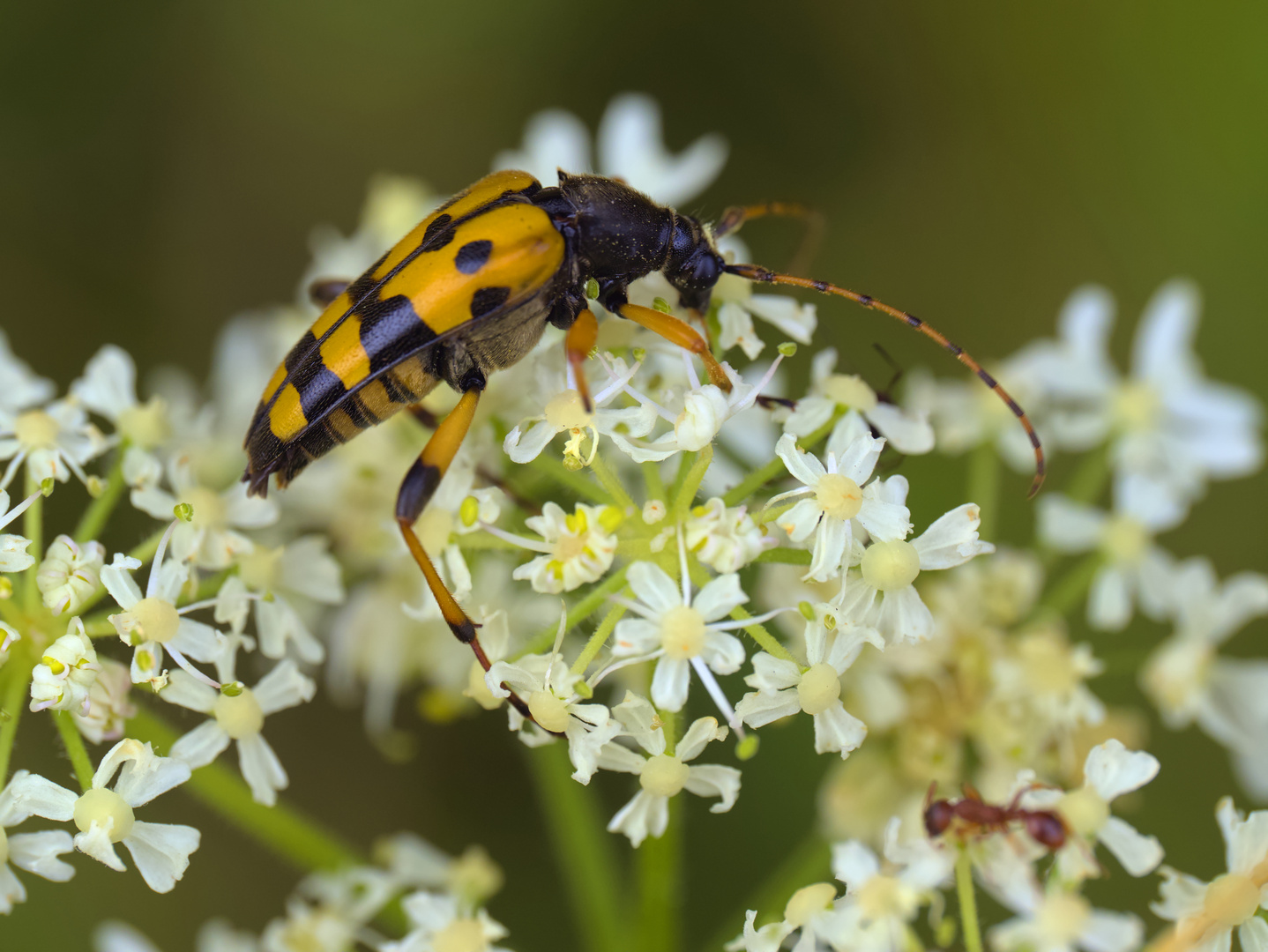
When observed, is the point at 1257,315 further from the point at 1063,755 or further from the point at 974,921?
the point at 974,921

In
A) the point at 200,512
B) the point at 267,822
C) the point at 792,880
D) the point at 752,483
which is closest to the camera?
the point at 752,483

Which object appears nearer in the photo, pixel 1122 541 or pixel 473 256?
pixel 473 256

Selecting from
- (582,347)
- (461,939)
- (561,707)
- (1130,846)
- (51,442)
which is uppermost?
(51,442)

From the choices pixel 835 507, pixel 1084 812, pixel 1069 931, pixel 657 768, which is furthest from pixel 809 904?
pixel 835 507

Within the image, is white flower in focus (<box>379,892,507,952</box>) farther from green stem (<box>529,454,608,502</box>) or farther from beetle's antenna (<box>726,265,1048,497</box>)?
beetle's antenna (<box>726,265,1048,497</box>)

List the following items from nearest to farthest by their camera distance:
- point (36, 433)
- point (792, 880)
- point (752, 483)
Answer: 1. point (752, 483)
2. point (36, 433)
3. point (792, 880)

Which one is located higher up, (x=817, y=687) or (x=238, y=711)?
(x=238, y=711)

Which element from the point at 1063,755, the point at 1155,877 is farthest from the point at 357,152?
the point at 1155,877

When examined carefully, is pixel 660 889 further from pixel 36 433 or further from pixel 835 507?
pixel 36 433
